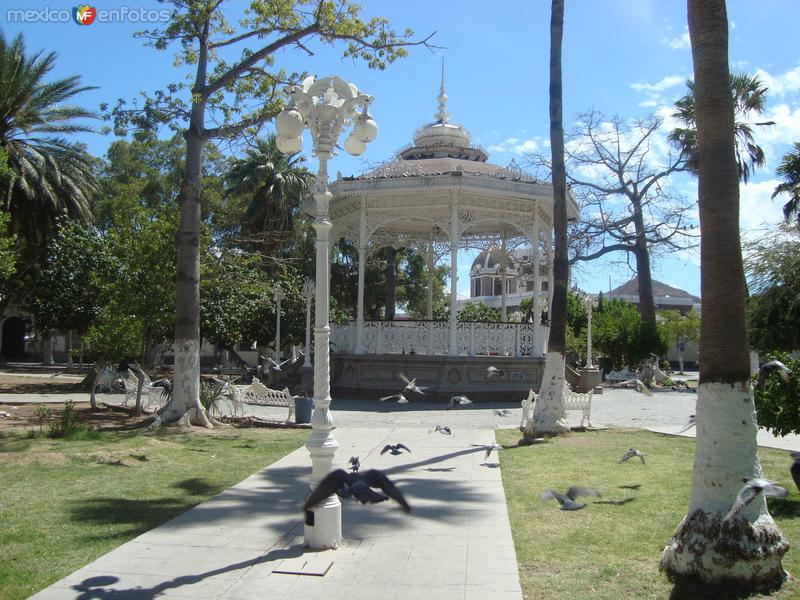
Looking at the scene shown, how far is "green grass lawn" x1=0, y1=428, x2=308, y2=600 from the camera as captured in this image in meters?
5.78

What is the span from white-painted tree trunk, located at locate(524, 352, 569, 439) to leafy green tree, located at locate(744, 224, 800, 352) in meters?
12.3

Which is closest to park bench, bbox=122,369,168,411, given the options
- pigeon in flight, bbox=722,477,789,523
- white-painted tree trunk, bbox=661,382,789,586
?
white-painted tree trunk, bbox=661,382,789,586

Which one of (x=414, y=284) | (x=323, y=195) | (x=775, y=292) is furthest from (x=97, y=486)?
(x=414, y=284)

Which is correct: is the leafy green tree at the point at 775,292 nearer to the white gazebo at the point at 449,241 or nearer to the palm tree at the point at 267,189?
the white gazebo at the point at 449,241

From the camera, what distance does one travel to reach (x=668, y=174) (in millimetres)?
33688

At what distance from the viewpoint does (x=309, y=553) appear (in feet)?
19.6

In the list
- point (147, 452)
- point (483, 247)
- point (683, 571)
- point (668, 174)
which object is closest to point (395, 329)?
point (483, 247)

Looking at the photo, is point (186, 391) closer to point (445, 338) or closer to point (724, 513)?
point (445, 338)

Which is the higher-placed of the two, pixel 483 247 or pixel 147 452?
pixel 483 247

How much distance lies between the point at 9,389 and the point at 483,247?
16.7 meters

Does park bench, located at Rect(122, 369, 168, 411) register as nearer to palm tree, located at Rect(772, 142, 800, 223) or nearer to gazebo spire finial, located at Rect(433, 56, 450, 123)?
gazebo spire finial, located at Rect(433, 56, 450, 123)

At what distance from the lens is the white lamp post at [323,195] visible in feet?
20.1

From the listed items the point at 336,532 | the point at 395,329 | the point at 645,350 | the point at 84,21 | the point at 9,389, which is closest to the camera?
the point at 336,532

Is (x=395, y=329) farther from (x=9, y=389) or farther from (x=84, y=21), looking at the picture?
(x=9, y=389)
